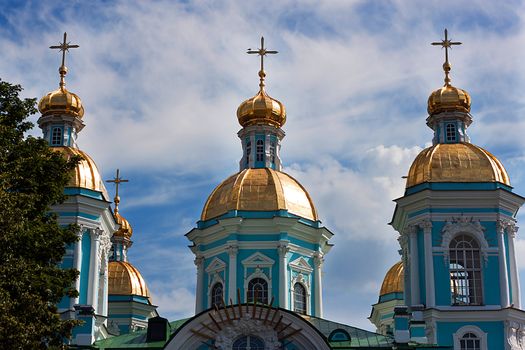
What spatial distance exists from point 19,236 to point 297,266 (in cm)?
1493

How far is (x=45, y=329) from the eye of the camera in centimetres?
1861

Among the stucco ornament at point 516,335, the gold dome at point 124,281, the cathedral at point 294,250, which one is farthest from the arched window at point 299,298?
the gold dome at point 124,281

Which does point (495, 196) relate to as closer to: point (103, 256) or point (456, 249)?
point (456, 249)

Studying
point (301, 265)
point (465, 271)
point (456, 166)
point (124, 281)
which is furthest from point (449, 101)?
point (124, 281)

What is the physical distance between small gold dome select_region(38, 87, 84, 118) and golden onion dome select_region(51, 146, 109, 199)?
1709mm

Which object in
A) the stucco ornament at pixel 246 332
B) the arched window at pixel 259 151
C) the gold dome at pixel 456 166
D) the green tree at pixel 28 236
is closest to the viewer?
the green tree at pixel 28 236

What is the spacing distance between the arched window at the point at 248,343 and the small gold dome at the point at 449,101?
32.1 feet

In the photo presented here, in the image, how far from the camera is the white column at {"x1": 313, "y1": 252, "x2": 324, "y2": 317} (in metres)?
32.7

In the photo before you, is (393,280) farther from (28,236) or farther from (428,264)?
(28,236)

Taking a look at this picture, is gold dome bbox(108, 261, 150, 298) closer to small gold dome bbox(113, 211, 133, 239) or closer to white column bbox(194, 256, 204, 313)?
small gold dome bbox(113, 211, 133, 239)

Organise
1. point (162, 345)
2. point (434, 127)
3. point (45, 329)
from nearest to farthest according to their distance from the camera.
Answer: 1. point (45, 329)
2. point (162, 345)
3. point (434, 127)

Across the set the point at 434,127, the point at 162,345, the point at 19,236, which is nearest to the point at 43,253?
the point at 19,236

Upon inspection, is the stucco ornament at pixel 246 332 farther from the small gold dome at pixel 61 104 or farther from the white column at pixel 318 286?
the small gold dome at pixel 61 104

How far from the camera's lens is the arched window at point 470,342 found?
28547 millimetres
